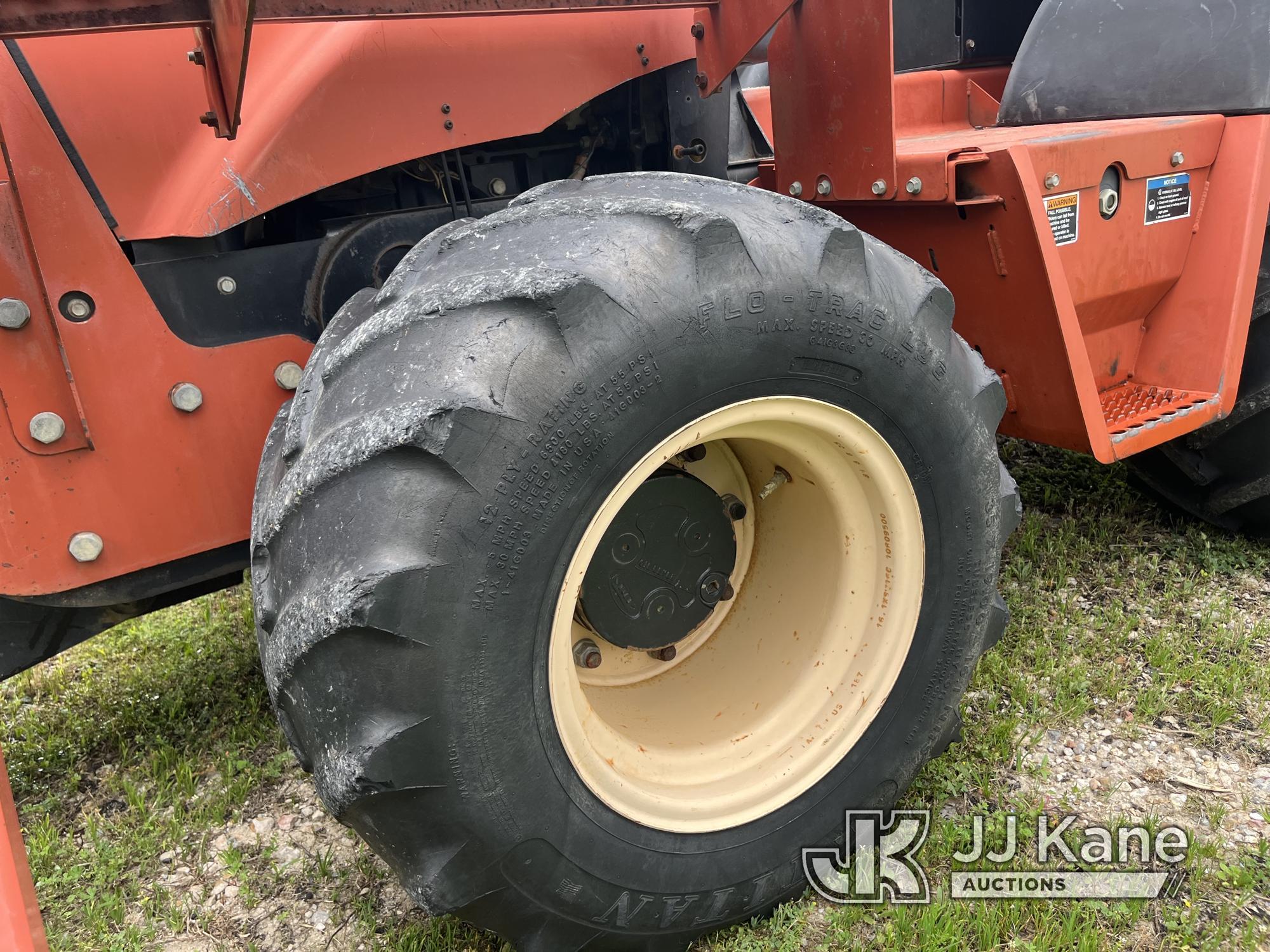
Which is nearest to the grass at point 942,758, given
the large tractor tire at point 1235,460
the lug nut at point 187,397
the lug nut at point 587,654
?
the large tractor tire at point 1235,460

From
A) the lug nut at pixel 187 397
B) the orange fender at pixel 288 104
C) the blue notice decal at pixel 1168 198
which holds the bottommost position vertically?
the blue notice decal at pixel 1168 198

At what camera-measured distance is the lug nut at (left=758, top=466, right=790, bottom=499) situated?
6.49ft

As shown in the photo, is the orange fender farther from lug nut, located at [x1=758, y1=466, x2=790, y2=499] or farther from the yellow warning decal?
the yellow warning decal

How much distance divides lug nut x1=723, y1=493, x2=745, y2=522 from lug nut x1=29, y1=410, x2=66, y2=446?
1.20 meters

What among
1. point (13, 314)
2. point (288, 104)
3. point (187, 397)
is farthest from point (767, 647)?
point (13, 314)

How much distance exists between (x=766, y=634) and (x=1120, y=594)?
146cm

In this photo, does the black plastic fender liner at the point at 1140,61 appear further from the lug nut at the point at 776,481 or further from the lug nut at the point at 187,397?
the lug nut at the point at 187,397

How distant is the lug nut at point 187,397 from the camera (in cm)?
173

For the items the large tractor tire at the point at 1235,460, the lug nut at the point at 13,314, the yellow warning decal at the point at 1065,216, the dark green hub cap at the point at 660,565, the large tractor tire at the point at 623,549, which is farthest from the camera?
the large tractor tire at the point at 1235,460

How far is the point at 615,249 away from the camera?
148cm

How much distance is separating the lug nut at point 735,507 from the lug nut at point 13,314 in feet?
4.18

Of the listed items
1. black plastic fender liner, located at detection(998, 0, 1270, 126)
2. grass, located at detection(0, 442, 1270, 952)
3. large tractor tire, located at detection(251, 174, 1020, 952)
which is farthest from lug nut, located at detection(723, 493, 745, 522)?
black plastic fender liner, located at detection(998, 0, 1270, 126)

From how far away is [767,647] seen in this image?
6.71 ft

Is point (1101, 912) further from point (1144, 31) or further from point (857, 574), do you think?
point (1144, 31)
